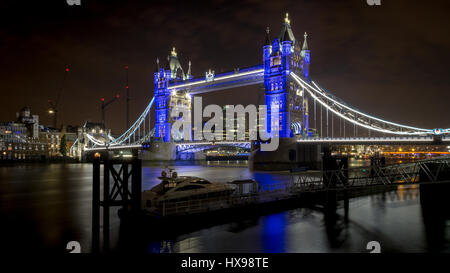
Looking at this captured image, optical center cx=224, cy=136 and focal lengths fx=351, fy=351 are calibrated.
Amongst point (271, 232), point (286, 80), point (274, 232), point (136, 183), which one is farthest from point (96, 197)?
point (286, 80)

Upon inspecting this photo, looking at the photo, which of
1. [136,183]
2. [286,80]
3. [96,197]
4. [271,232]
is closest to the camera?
[96,197]

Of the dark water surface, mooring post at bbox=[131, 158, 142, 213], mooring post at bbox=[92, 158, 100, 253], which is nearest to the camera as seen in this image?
mooring post at bbox=[92, 158, 100, 253]

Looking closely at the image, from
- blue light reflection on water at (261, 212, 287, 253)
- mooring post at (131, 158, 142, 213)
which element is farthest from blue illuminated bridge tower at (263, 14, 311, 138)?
mooring post at (131, 158, 142, 213)

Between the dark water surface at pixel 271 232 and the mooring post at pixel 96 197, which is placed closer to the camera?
the mooring post at pixel 96 197

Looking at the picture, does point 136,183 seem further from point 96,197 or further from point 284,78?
point 284,78

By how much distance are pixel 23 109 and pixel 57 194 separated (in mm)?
119319

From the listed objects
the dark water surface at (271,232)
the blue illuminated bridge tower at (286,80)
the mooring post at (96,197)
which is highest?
the blue illuminated bridge tower at (286,80)

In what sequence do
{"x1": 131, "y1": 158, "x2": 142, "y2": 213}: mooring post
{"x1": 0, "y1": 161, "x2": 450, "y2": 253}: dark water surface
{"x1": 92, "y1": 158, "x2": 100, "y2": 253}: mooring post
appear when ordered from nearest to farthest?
{"x1": 92, "y1": 158, "x2": 100, "y2": 253}: mooring post
{"x1": 131, "y1": 158, "x2": 142, "y2": 213}: mooring post
{"x1": 0, "y1": 161, "x2": 450, "y2": 253}: dark water surface

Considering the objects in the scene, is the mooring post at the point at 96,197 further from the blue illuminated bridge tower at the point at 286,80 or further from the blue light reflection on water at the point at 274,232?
the blue illuminated bridge tower at the point at 286,80

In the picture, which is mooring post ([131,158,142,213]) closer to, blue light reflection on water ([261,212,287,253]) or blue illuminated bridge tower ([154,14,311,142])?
blue light reflection on water ([261,212,287,253])

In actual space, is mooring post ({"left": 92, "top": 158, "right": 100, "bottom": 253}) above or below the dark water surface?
above

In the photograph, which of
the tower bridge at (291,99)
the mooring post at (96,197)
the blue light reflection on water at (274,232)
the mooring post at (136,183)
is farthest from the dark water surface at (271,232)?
the tower bridge at (291,99)
